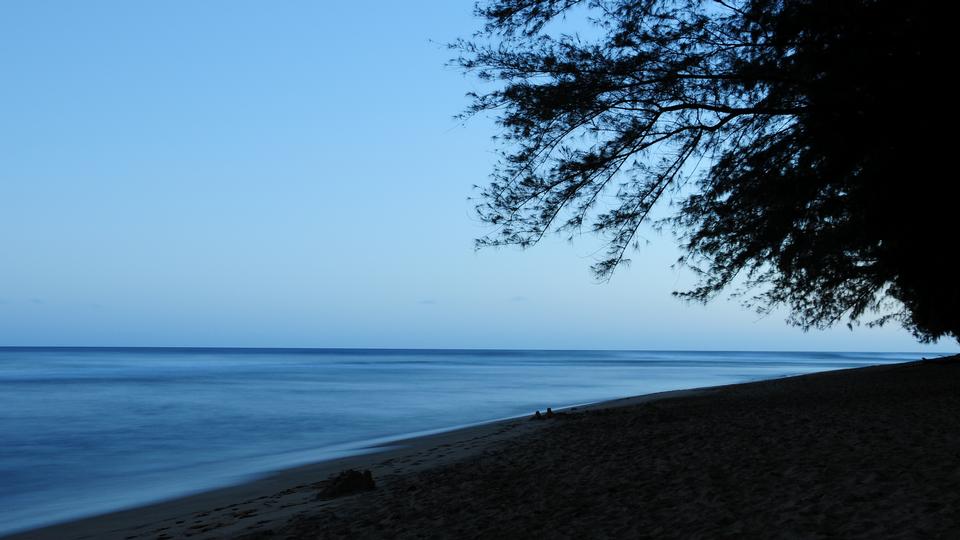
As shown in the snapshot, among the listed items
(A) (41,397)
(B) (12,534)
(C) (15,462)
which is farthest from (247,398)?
(B) (12,534)

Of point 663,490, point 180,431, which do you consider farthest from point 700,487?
point 180,431

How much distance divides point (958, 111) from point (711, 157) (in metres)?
2.53

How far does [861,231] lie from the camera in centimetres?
881

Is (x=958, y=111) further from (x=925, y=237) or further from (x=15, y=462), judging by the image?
(x=15, y=462)

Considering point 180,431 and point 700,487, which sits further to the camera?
point 180,431

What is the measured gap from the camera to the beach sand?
4.45m

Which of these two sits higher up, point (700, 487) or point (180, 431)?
point (700, 487)

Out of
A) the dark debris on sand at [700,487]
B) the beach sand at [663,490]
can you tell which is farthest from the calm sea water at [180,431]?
the dark debris on sand at [700,487]

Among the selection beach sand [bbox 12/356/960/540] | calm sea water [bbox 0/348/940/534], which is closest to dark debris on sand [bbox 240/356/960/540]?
beach sand [bbox 12/356/960/540]

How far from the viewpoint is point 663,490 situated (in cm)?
549

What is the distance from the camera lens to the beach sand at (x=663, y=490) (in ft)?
14.6

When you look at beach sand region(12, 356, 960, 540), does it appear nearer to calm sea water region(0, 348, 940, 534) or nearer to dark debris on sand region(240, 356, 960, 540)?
dark debris on sand region(240, 356, 960, 540)

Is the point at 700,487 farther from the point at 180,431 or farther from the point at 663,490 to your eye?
the point at 180,431

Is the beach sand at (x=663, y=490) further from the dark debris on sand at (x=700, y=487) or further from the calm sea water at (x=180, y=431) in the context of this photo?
the calm sea water at (x=180, y=431)
